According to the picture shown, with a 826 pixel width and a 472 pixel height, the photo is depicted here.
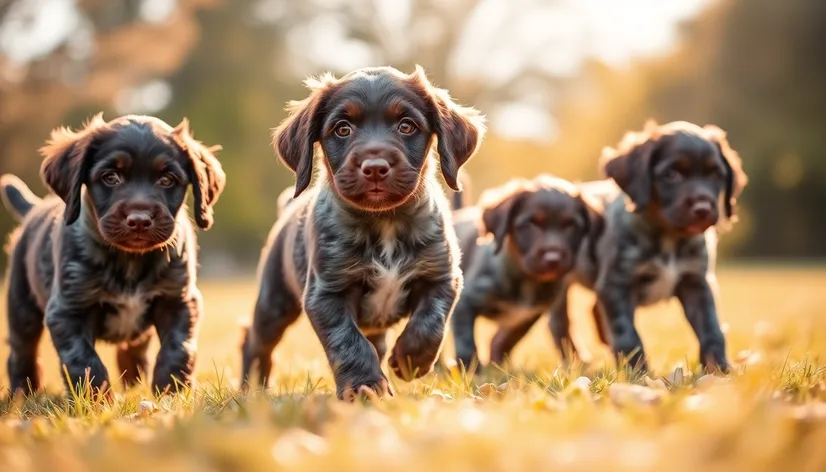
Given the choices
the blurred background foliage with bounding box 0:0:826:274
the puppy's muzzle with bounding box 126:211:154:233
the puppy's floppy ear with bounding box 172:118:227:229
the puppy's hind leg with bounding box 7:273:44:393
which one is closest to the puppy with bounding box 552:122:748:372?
the puppy's floppy ear with bounding box 172:118:227:229

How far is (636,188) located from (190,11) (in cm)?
2754

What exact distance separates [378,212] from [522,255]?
1944 millimetres

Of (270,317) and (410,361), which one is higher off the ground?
(410,361)

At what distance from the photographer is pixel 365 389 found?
3.42 meters

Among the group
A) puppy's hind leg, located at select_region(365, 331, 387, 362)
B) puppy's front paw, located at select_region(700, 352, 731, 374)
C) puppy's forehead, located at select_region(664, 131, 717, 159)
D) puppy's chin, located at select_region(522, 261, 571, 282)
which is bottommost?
puppy's hind leg, located at select_region(365, 331, 387, 362)

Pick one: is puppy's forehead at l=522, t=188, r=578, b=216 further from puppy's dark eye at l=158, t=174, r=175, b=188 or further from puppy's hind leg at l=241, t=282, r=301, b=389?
puppy's dark eye at l=158, t=174, r=175, b=188

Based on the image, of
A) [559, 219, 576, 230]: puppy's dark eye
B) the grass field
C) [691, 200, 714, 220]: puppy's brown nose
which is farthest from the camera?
[559, 219, 576, 230]: puppy's dark eye

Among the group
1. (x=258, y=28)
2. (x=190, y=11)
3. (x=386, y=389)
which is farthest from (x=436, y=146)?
(x=258, y=28)

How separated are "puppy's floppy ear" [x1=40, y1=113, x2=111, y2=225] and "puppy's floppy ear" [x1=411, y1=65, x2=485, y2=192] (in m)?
1.81

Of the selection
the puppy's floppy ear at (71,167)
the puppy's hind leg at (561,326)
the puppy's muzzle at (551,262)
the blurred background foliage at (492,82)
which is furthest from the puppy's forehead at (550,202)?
the blurred background foliage at (492,82)

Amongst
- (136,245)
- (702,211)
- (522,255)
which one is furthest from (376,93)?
(702,211)

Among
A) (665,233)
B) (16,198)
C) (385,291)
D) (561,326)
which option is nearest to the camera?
(385,291)

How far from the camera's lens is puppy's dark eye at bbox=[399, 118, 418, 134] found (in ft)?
13.7

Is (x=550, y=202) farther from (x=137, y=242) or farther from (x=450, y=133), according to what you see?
(x=137, y=242)
